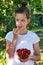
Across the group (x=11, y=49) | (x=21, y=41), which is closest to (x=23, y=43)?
(x=21, y=41)

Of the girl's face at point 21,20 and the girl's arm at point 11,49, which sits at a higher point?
the girl's face at point 21,20

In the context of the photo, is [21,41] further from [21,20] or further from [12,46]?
[21,20]

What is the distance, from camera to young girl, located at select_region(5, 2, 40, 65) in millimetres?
2785

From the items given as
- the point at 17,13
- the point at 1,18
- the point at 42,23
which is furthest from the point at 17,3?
the point at 42,23

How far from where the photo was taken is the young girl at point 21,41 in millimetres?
2785

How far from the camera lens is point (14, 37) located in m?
2.80

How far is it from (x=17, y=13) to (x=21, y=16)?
59 mm

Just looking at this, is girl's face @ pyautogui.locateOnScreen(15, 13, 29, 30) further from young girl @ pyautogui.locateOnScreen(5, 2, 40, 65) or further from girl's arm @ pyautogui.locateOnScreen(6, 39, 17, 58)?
girl's arm @ pyautogui.locateOnScreen(6, 39, 17, 58)

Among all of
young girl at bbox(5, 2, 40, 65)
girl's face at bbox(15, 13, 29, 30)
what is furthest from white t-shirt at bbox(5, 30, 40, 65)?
girl's face at bbox(15, 13, 29, 30)

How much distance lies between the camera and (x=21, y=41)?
2.85 meters

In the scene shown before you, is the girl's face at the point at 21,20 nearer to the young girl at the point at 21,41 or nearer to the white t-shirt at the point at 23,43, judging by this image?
the young girl at the point at 21,41

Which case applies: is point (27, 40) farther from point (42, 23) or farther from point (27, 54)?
point (42, 23)

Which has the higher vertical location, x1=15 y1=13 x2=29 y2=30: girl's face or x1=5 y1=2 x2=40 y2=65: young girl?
x1=15 y1=13 x2=29 y2=30: girl's face

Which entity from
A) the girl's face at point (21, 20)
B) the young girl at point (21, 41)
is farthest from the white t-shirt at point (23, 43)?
the girl's face at point (21, 20)
